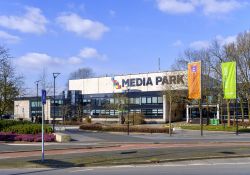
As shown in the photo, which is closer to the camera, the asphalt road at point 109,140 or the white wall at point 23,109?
the asphalt road at point 109,140

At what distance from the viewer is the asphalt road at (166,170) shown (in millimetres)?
16027

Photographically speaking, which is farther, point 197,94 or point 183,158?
Answer: point 197,94

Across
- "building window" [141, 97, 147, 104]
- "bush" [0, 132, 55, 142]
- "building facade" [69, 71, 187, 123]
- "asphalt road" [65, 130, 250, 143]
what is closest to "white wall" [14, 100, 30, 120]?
"building facade" [69, 71, 187, 123]

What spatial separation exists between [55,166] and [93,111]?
3409 inches

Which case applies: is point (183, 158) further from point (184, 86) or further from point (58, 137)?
point (184, 86)

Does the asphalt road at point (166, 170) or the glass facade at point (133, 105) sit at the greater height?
the glass facade at point (133, 105)

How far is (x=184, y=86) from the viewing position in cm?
7081

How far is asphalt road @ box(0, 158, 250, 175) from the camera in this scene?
16.0 meters

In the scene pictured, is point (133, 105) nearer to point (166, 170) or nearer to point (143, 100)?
point (143, 100)

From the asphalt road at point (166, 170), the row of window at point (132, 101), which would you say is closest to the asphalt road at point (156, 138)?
the asphalt road at point (166, 170)

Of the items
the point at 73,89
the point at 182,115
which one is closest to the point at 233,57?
the point at 182,115

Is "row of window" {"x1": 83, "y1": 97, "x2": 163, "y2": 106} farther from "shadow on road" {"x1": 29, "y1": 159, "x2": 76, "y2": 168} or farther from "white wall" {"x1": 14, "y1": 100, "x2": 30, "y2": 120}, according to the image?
"shadow on road" {"x1": 29, "y1": 159, "x2": 76, "y2": 168}

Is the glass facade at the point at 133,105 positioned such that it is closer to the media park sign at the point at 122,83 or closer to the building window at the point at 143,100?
the building window at the point at 143,100

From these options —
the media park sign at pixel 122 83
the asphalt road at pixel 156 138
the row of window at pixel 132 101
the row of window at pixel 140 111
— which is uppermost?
the media park sign at pixel 122 83
